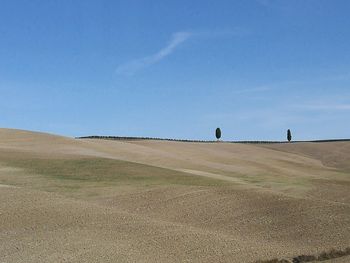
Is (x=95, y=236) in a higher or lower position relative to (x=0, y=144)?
lower

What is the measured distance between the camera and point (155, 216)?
20.3m

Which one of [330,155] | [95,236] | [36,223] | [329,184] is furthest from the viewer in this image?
[330,155]

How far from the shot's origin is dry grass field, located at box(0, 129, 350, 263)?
16.1m

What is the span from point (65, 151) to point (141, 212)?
885 inches

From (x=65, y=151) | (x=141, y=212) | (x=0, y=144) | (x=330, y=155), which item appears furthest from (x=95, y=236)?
(x=330, y=155)

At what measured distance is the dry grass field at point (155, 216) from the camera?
16.1 meters

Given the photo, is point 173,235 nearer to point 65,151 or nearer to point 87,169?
point 87,169

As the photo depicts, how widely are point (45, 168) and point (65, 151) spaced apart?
423 inches

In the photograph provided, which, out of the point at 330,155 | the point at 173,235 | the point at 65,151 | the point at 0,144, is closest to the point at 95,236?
the point at 173,235

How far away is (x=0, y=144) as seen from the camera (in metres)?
45.8

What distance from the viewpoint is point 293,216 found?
66.4 ft

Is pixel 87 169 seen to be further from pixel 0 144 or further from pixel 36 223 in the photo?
pixel 0 144

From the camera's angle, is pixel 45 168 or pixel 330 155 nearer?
pixel 45 168

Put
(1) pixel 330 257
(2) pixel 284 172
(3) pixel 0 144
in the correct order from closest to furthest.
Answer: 1. (1) pixel 330 257
2. (2) pixel 284 172
3. (3) pixel 0 144
